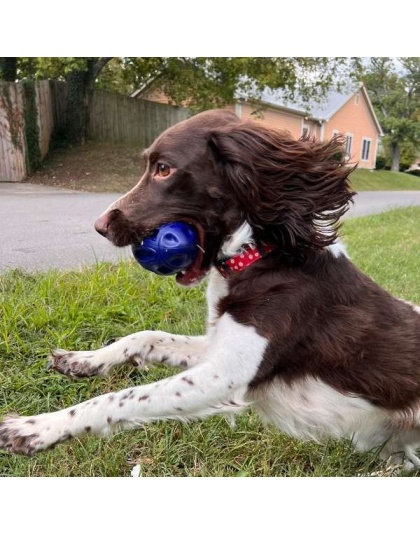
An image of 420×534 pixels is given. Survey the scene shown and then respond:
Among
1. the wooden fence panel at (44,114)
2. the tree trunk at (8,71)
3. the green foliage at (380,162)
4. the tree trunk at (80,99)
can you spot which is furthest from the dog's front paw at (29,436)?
the green foliage at (380,162)

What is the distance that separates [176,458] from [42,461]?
0.59 metres

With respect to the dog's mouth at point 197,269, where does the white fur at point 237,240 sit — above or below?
above

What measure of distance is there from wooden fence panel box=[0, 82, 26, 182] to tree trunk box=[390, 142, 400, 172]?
8282mm

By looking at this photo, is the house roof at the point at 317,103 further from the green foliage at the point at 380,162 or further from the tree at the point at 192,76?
the green foliage at the point at 380,162

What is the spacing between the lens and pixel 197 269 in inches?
97.3

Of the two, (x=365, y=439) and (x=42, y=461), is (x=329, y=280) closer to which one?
(x=365, y=439)

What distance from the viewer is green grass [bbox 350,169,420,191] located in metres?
14.9

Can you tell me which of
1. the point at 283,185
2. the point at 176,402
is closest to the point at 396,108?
the point at 283,185

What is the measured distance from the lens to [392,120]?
1062 cm

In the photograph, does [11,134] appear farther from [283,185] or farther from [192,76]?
[283,185]

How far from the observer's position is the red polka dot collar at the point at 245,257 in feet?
7.55

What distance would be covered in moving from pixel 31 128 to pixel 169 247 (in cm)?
1032

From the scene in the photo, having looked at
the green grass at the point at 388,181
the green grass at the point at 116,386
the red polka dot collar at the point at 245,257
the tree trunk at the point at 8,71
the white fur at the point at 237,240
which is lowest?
the green grass at the point at 388,181

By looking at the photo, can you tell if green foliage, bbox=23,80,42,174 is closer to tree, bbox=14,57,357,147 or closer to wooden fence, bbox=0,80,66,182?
wooden fence, bbox=0,80,66,182
